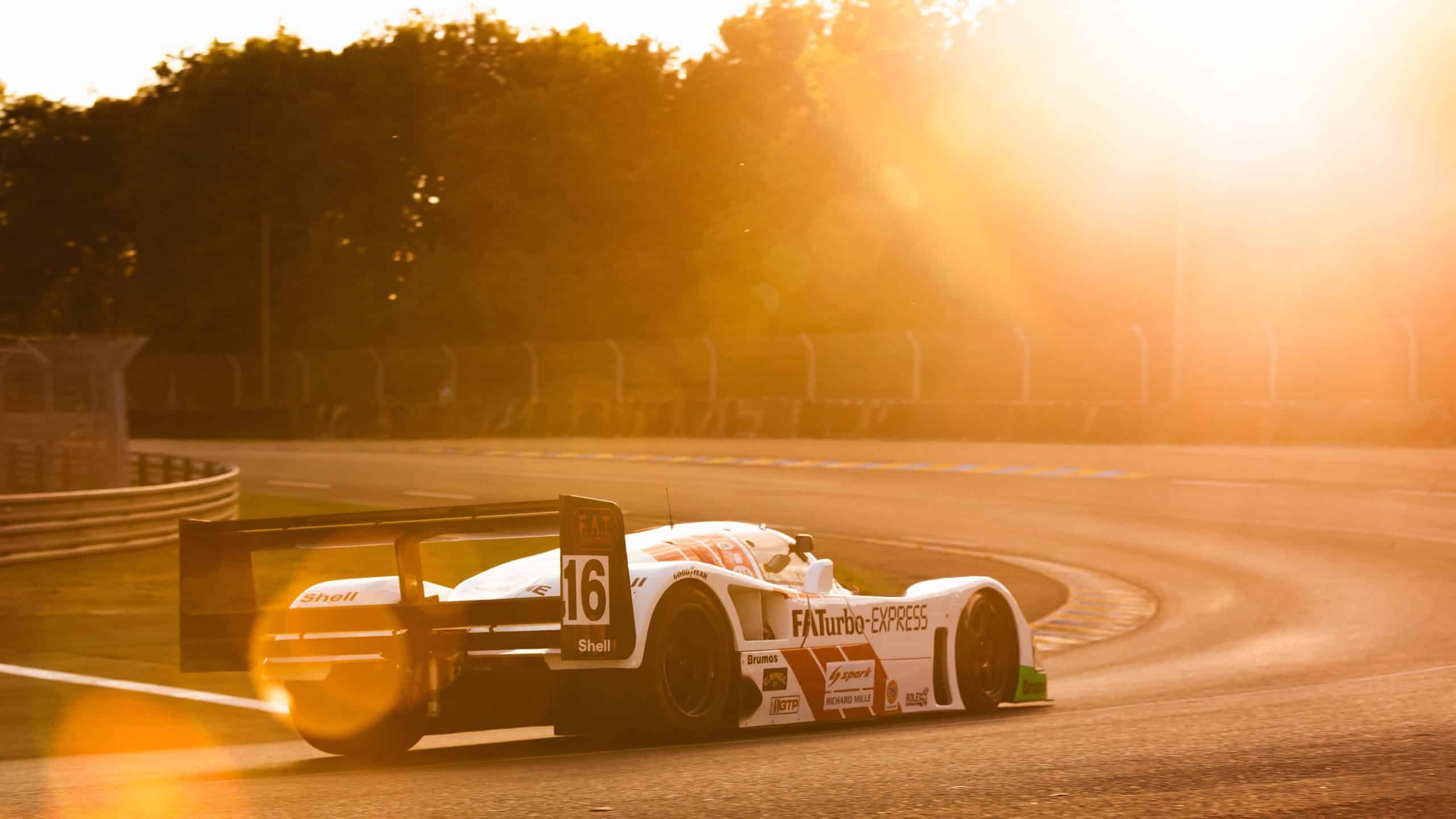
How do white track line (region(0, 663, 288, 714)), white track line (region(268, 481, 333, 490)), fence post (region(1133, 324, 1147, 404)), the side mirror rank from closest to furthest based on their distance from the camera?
the side mirror → white track line (region(0, 663, 288, 714)) → white track line (region(268, 481, 333, 490)) → fence post (region(1133, 324, 1147, 404))

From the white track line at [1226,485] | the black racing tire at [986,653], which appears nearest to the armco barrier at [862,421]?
the white track line at [1226,485]

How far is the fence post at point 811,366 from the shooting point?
39750mm

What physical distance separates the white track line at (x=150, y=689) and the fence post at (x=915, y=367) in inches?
1057

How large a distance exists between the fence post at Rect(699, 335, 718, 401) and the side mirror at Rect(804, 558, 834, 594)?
3368 centimetres

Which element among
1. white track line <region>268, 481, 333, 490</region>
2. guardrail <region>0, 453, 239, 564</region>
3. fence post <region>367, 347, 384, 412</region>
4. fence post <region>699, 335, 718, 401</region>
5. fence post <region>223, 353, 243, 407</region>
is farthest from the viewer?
A: fence post <region>223, 353, 243, 407</region>

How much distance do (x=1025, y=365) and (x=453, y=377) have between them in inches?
817

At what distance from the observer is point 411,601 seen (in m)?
7.03

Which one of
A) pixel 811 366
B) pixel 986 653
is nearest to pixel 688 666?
pixel 986 653

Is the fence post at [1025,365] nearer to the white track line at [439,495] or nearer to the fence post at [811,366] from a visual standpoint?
the fence post at [811,366]

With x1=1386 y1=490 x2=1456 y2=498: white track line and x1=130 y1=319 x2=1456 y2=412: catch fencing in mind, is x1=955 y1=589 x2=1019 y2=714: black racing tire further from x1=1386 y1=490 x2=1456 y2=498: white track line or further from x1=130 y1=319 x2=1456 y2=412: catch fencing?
x1=130 y1=319 x2=1456 y2=412: catch fencing

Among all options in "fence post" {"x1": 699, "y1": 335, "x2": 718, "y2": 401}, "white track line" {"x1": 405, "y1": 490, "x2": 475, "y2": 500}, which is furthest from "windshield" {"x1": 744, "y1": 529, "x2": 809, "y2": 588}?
"fence post" {"x1": 699, "y1": 335, "x2": 718, "y2": 401}

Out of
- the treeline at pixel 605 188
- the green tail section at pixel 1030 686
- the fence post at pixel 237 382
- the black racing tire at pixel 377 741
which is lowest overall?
the green tail section at pixel 1030 686

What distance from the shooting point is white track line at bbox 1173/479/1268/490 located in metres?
24.8

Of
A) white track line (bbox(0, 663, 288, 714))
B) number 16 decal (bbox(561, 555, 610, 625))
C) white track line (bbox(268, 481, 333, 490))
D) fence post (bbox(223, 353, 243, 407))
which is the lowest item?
white track line (bbox(0, 663, 288, 714))
